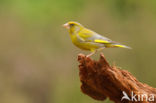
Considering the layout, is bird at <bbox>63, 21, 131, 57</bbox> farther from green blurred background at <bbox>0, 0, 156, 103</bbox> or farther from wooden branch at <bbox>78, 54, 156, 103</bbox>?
green blurred background at <bbox>0, 0, 156, 103</bbox>

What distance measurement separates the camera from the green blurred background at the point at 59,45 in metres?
7.72

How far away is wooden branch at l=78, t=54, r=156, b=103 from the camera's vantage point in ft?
13.9

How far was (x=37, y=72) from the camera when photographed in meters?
8.15

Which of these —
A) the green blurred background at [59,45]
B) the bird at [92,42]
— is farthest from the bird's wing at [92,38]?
the green blurred background at [59,45]

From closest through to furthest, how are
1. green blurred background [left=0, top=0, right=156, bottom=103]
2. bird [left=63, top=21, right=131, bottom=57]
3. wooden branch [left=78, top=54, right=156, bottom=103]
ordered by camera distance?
wooden branch [left=78, top=54, right=156, bottom=103]
bird [left=63, top=21, right=131, bottom=57]
green blurred background [left=0, top=0, right=156, bottom=103]

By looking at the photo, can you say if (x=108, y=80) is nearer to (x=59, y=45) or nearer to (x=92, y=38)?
(x=92, y=38)

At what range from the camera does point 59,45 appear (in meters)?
7.91

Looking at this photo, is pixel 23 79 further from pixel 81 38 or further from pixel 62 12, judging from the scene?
pixel 81 38

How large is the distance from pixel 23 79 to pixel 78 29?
3.26 metres

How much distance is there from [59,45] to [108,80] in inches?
146

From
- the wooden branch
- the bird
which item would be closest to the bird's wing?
the bird

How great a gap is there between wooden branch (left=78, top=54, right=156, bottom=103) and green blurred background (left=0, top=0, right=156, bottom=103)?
3.14 m

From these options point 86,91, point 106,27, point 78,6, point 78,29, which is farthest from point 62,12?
point 86,91

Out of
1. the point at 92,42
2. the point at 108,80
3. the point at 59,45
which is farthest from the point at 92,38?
the point at 59,45
